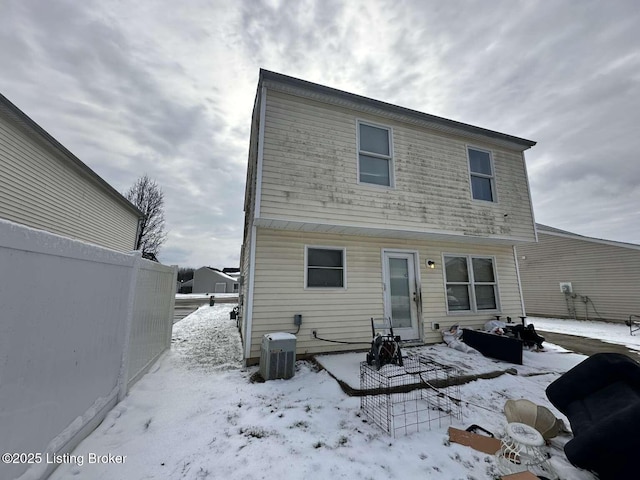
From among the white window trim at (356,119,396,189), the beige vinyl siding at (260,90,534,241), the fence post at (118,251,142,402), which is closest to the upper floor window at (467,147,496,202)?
the beige vinyl siding at (260,90,534,241)

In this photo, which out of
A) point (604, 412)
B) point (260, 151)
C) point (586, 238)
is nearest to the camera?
point (604, 412)

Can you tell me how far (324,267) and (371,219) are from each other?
1545mm

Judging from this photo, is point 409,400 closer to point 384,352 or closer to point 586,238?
point 384,352

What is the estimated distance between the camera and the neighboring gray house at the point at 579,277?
10.8 metres

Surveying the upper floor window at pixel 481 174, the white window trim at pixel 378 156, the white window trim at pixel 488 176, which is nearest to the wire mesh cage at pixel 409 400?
the white window trim at pixel 378 156

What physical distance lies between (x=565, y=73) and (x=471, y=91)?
264cm

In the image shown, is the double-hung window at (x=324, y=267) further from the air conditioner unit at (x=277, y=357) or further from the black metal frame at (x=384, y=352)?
the black metal frame at (x=384, y=352)

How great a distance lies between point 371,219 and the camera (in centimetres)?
563

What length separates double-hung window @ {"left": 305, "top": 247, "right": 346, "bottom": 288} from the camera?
18.6 ft

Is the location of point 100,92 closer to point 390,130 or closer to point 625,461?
point 390,130

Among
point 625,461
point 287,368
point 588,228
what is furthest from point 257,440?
point 588,228

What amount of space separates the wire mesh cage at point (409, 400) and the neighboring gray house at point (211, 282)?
3857 centimetres

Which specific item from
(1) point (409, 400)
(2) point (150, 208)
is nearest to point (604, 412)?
(1) point (409, 400)

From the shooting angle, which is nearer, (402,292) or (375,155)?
(375,155)
